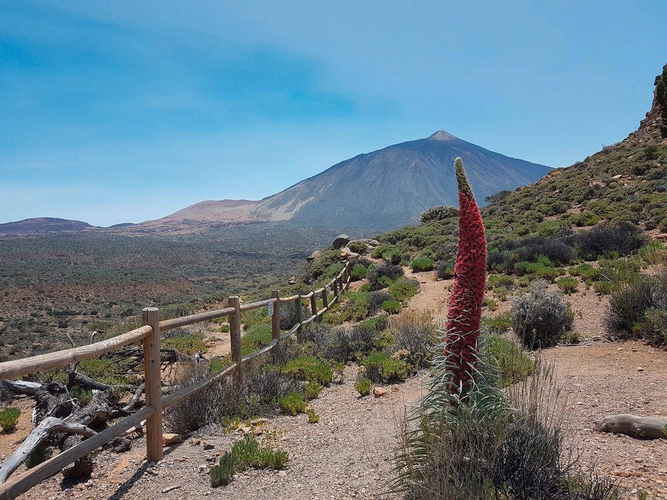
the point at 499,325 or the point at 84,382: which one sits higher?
the point at 499,325

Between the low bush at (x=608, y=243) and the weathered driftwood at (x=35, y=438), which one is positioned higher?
the low bush at (x=608, y=243)

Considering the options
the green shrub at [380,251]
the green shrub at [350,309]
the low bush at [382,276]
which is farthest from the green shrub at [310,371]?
the green shrub at [380,251]

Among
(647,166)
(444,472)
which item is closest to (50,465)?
(444,472)

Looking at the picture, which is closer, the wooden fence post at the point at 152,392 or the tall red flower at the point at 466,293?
the tall red flower at the point at 466,293

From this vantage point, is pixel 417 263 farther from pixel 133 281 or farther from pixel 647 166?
pixel 133 281

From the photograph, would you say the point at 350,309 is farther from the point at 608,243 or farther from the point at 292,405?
the point at 608,243

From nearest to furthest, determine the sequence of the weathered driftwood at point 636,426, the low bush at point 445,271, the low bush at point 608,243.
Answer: the weathered driftwood at point 636,426 → the low bush at point 608,243 → the low bush at point 445,271

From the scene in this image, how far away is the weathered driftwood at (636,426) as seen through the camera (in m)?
3.80

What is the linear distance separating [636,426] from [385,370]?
347cm

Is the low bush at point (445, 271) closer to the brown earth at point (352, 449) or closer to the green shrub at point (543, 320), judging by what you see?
the green shrub at point (543, 320)

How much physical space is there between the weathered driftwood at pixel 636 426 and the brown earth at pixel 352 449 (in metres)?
0.09

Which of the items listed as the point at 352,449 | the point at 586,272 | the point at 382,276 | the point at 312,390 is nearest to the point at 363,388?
the point at 312,390

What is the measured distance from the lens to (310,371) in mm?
7160

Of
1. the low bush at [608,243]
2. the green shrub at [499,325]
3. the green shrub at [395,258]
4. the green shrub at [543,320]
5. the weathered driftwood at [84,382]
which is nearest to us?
the weathered driftwood at [84,382]
